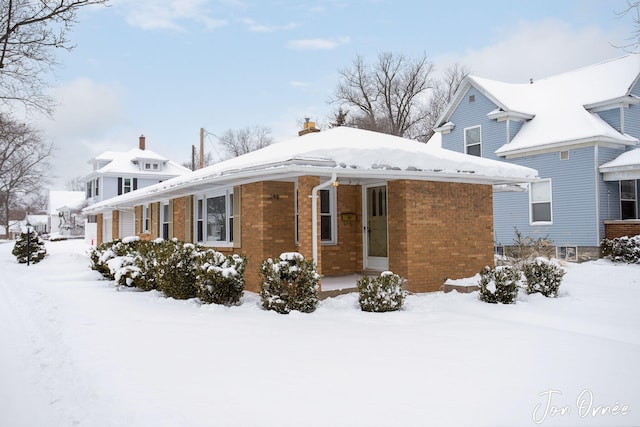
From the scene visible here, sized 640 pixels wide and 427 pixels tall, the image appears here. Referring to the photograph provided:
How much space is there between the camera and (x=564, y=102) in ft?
64.4

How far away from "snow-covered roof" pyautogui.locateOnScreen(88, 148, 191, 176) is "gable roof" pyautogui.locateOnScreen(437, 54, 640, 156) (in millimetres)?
26582

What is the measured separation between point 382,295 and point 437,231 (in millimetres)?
3050

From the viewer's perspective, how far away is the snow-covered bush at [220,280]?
8.72 metres

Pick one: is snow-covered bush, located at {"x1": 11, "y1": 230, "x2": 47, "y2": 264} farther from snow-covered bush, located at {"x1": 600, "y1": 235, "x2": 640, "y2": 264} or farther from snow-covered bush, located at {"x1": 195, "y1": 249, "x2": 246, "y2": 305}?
snow-covered bush, located at {"x1": 600, "y1": 235, "x2": 640, "y2": 264}

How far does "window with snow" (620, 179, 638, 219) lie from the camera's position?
17.4 m

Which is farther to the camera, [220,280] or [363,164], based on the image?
[363,164]

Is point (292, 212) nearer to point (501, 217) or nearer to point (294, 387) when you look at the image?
point (294, 387)

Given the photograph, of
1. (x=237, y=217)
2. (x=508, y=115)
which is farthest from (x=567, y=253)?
(x=237, y=217)

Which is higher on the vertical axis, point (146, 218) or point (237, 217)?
point (146, 218)

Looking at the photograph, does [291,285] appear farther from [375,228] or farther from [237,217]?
[375,228]

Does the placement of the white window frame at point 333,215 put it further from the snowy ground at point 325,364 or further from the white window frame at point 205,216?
the snowy ground at point 325,364

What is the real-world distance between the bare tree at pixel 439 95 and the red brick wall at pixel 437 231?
2660 cm

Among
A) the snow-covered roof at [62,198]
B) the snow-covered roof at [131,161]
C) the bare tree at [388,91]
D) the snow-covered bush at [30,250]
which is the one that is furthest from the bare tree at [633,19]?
the snow-covered roof at [62,198]

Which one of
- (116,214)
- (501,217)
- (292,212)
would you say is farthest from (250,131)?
(292,212)
